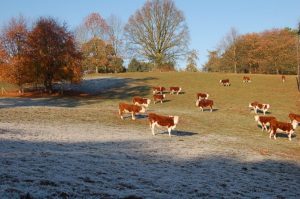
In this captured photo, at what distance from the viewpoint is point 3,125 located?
23.5 metres

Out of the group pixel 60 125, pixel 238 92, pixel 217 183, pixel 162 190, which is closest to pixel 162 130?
pixel 60 125

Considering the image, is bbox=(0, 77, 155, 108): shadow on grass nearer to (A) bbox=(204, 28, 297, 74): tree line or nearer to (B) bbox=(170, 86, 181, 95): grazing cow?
(B) bbox=(170, 86, 181, 95): grazing cow

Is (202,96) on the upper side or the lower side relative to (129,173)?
upper

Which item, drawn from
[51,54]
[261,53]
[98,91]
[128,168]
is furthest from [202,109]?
[261,53]

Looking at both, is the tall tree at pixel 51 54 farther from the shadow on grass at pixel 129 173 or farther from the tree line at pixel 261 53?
the tree line at pixel 261 53

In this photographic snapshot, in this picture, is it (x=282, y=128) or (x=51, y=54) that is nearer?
(x=282, y=128)

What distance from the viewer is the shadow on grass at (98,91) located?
43.5 m

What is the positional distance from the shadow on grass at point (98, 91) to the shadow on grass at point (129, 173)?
24.9m

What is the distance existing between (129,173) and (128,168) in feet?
2.88

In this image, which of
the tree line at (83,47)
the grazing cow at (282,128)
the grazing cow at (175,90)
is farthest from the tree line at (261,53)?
the grazing cow at (282,128)

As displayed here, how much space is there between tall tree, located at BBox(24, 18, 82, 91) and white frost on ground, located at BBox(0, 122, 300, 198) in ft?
94.2

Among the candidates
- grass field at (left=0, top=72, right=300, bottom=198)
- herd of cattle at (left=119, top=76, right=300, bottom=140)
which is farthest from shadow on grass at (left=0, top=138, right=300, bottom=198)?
herd of cattle at (left=119, top=76, right=300, bottom=140)

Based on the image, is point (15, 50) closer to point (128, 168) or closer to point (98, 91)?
point (98, 91)

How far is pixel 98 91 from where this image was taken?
55281 millimetres
